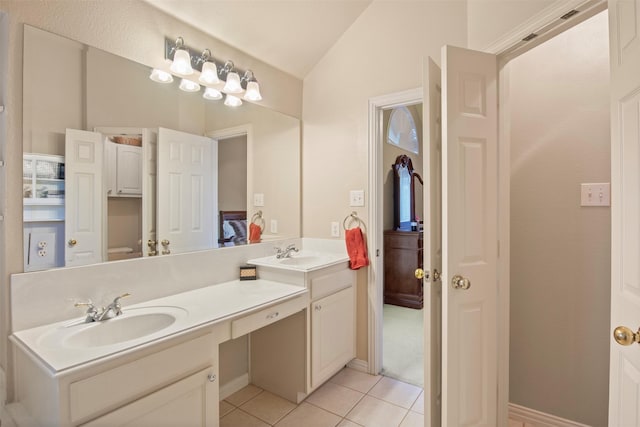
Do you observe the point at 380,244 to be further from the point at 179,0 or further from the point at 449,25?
the point at 179,0

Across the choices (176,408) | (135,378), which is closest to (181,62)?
(135,378)

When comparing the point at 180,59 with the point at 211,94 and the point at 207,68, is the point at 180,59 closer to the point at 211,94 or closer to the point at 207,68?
the point at 207,68

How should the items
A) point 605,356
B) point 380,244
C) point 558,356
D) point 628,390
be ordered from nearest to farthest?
point 628,390 < point 605,356 < point 558,356 < point 380,244

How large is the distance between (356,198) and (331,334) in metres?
1.00

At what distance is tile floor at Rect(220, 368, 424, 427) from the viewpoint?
1865 millimetres

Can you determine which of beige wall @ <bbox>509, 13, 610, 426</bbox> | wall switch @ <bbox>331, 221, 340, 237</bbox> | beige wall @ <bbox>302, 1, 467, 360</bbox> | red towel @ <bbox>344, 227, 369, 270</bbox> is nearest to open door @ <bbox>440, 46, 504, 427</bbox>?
beige wall @ <bbox>509, 13, 610, 426</bbox>

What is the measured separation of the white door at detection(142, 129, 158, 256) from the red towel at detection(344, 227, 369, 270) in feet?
4.28

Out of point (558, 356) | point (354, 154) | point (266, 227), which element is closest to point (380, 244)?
point (354, 154)

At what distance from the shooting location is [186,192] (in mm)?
1933

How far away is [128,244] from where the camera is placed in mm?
1631

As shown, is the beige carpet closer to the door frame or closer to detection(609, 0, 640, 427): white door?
the door frame

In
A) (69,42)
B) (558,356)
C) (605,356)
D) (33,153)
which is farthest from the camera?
(558,356)

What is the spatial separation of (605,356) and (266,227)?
2153 mm

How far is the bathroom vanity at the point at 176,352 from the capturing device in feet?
3.37
